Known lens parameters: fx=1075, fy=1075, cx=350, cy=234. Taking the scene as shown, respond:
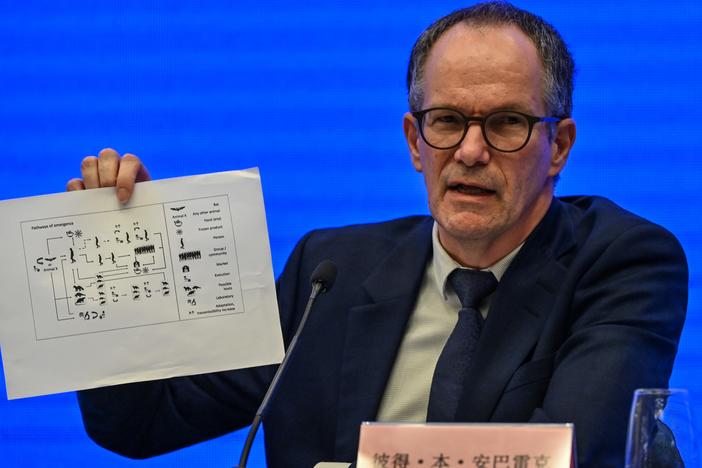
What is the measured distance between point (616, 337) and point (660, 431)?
0.76 metres

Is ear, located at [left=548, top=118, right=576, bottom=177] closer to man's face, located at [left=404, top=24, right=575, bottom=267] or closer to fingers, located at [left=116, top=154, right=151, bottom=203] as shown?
man's face, located at [left=404, top=24, right=575, bottom=267]

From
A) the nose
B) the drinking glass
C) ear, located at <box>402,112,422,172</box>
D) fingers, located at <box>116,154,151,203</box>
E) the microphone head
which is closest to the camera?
the drinking glass

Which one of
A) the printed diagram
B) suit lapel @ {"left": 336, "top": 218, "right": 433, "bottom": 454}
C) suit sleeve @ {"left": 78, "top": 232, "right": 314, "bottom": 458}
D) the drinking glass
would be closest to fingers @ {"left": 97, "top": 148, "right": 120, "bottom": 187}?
the printed diagram

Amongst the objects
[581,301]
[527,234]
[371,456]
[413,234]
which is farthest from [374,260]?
[371,456]

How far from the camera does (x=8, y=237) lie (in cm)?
214

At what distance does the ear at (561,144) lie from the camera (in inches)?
97.0

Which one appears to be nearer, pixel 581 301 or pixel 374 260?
pixel 581 301

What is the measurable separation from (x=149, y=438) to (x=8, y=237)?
23.9 inches

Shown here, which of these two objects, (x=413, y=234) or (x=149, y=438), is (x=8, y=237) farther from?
(x=413, y=234)

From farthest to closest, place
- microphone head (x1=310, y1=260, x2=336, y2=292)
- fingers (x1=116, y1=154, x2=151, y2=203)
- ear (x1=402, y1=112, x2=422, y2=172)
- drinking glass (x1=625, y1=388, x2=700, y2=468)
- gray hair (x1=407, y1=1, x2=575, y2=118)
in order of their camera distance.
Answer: ear (x1=402, y1=112, x2=422, y2=172) < gray hair (x1=407, y1=1, x2=575, y2=118) < fingers (x1=116, y1=154, x2=151, y2=203) < microphone head (x1=310, y1=260, x2=336, y2=292) < drinking glass (x1=625, y1=388, x2=700, y2=468)

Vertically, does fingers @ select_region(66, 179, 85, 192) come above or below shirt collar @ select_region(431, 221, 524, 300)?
above

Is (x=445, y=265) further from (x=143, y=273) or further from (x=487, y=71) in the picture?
(x=143, y=273)

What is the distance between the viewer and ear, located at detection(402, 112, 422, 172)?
2.55 metres

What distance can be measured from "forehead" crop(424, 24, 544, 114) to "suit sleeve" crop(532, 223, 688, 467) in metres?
0.38
